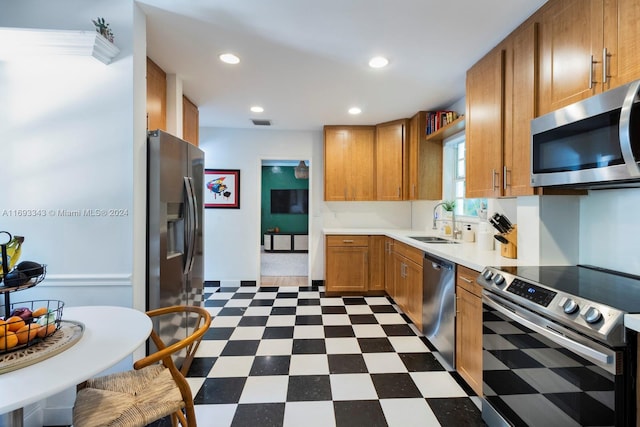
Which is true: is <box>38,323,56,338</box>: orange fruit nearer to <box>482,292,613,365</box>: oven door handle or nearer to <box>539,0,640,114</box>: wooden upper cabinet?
<box>482,292,613,365</box>: oven door handle

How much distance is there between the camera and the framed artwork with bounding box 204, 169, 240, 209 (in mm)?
4598

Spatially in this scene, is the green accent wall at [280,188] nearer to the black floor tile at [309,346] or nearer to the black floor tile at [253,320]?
the black floor tile at [253,320]

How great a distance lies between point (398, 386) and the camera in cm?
206

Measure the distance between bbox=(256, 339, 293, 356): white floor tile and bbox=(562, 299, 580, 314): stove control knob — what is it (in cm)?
199

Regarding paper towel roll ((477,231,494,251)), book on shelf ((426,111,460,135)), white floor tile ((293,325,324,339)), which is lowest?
white floor tile ((293,325,324,339))

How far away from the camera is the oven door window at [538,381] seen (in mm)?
1086

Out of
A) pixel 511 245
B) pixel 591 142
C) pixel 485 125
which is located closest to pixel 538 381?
pixel 511 245

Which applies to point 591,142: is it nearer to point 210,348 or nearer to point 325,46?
point 325,46

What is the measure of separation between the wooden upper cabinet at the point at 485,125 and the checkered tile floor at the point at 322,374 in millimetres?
1436

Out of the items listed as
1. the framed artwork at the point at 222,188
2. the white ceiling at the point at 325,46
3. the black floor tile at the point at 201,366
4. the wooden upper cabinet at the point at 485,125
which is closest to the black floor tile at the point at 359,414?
the black floor tile at the point at 201,366

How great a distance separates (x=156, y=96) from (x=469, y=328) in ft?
9.67

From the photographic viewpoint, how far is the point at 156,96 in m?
2.47

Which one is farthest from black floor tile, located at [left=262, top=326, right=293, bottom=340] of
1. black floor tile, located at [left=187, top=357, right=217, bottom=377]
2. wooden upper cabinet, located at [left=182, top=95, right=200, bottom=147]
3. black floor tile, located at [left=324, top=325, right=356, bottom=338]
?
wooden upper cabinet, located at [left=182, top=95, right=200, bottom=147]

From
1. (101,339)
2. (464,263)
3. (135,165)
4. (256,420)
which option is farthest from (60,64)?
(464,263)
